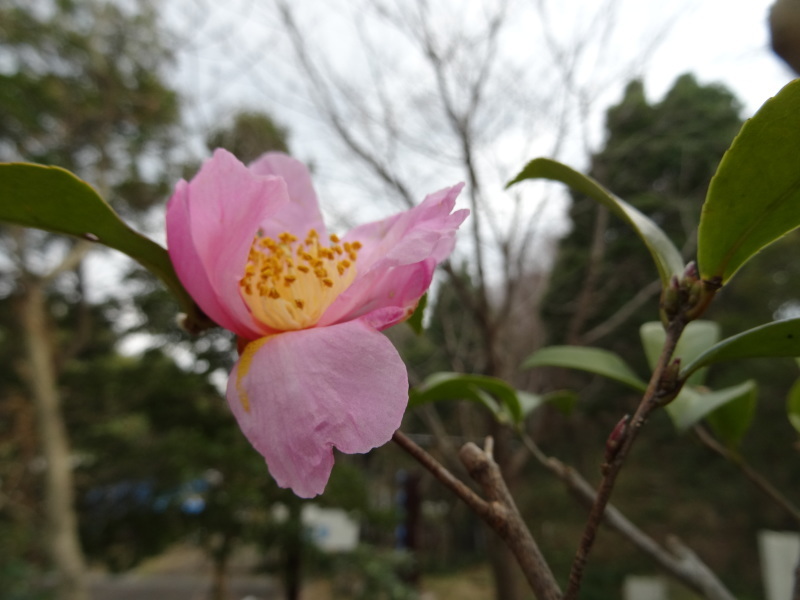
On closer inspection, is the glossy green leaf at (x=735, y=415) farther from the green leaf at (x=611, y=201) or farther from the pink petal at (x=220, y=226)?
the pink petal at (x=220, y=226)

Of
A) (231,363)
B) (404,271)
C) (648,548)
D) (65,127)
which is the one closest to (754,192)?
(404,271)

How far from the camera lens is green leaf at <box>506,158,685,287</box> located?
0.35 metres

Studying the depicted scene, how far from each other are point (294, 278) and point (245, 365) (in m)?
0.08

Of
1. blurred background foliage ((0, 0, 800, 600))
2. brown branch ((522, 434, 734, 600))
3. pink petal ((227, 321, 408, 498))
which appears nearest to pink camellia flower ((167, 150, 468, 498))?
pink petal ((227, 321, 408, 498))

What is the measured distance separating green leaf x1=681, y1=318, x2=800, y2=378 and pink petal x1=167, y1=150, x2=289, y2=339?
0.82 feet

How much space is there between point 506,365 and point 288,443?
223cm

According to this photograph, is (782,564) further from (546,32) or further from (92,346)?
(92,346)

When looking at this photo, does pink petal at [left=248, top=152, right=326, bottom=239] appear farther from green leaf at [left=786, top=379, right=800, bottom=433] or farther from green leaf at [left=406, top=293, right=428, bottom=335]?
green leaf at [left=786, top=379, right=800, bottom=433]

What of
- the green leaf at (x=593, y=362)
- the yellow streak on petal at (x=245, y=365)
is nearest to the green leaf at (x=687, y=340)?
the green leaf at (x=593, y=362)

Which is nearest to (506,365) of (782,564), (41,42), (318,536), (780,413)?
(782,564)

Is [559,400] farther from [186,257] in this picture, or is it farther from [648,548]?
[186,257]

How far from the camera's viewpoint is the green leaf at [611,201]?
0.35m

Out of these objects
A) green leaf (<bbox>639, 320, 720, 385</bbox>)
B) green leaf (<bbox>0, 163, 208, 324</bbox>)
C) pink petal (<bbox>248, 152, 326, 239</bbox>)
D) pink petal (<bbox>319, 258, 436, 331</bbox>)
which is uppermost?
pink petal (<bbox>248, 152, 326, 239</bbox>)

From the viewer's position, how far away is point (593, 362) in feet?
2.00
